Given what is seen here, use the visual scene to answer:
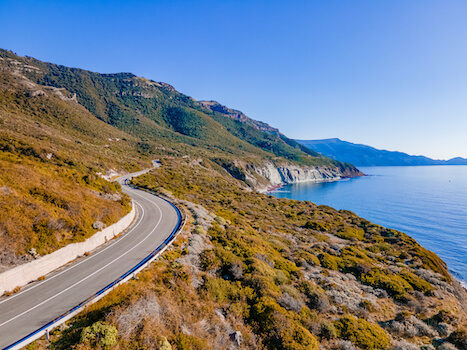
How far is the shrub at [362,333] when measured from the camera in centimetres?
1137

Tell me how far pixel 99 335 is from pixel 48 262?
304 inches

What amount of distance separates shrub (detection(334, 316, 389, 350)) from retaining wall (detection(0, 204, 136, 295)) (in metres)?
17.0

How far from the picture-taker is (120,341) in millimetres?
8141

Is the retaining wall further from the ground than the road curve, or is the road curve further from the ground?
the retaining wall

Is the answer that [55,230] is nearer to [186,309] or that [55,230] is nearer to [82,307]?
[82,307]

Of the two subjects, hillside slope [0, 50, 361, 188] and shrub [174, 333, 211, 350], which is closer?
shrub [174, 333, 211, 350]

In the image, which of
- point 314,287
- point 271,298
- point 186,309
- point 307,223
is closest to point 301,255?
point 314,287

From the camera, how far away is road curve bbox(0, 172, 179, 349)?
29.7ft

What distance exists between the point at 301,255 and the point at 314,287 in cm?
637

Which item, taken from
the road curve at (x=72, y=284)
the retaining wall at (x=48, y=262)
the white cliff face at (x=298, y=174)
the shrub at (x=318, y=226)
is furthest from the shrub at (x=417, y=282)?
the white cliff face at (x=298, y=174)

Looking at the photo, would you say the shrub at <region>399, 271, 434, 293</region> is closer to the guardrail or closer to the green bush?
the green bush

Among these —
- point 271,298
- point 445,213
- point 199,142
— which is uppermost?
point 199,142

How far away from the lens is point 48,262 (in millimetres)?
12766

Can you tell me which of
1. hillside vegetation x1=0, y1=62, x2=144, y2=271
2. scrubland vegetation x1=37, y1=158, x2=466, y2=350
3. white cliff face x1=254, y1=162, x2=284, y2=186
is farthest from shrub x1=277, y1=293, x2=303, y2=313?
white cliff face x1=254, y1=162, x2=284, y2=186
